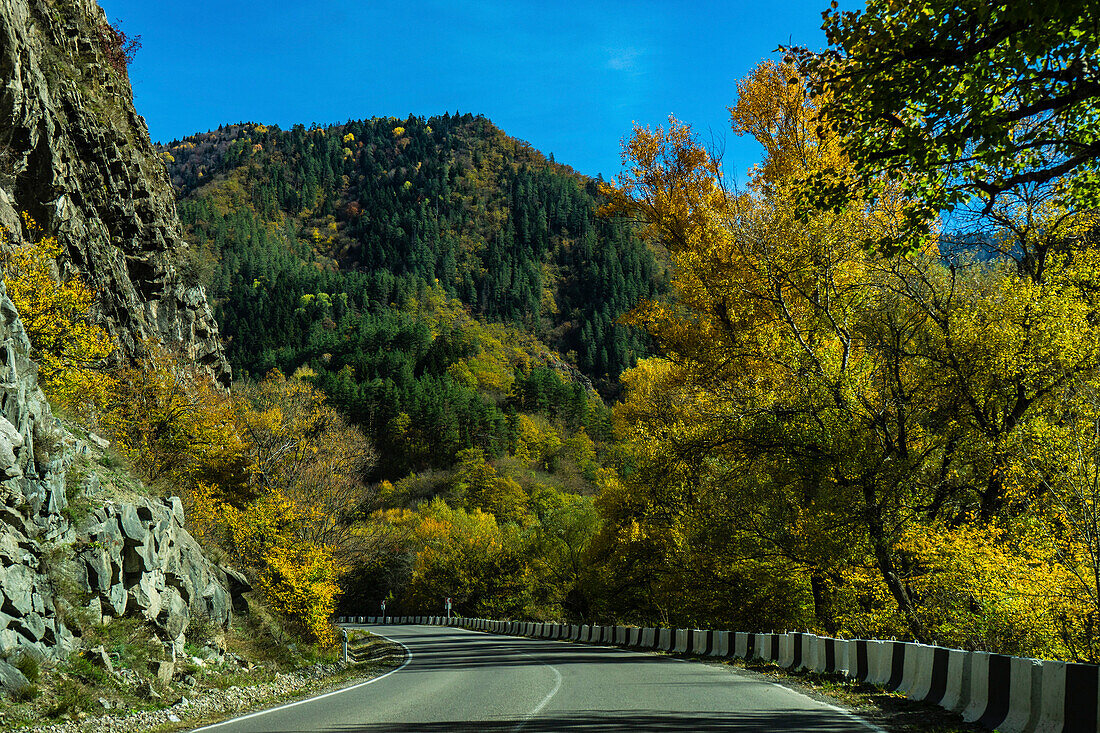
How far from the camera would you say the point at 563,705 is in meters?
11.2

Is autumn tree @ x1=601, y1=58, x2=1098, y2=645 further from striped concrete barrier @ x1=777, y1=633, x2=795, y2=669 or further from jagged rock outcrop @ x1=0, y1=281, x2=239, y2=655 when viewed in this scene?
jagged rock outcrop @ x1=0, y1=281, x2=239, y2=655

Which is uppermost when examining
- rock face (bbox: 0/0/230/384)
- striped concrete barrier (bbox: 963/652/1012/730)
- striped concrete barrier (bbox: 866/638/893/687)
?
rock face (bbox: 0/0/230/384)

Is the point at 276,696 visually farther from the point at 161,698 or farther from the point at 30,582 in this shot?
the point at 30,582

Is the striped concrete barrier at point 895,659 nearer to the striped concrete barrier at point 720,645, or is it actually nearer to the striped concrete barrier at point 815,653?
the striped concrete barrier at point 815,653

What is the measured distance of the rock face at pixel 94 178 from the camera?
26.8 meters

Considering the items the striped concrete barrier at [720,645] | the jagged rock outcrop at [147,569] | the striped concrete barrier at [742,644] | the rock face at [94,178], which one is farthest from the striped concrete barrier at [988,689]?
the rock face at [94,178]

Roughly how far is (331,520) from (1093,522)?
3105 centimetres

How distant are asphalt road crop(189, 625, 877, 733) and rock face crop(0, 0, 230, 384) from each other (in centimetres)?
1891

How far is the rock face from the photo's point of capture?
26.8 m

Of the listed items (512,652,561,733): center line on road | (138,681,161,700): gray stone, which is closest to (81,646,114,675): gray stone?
(138,681,161,700): gray stone

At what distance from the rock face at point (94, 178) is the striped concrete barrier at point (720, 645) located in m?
22.9

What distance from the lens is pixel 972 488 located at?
15227 mm

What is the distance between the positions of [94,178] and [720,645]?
31.7 metres

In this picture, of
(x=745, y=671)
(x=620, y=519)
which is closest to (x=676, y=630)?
(x=620, y=519)
